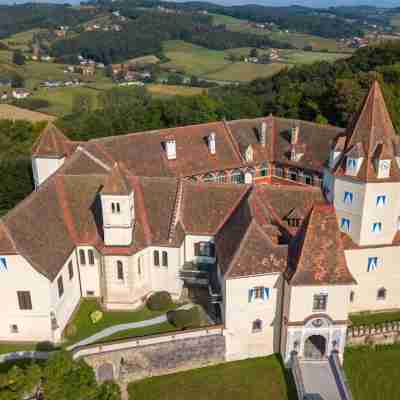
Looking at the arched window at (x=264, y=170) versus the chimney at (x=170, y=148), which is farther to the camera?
the arched window at (x=264, y=170)

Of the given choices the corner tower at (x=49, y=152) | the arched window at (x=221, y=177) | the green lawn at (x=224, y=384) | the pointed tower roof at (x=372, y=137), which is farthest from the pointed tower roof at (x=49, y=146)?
the pointed tower roof at (x=372, y=137)

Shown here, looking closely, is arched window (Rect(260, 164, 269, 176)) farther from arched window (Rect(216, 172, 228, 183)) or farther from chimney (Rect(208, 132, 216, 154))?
chimney (Rect(208, 132, 216, 154))

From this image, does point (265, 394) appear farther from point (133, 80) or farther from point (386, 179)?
point (133, 80)

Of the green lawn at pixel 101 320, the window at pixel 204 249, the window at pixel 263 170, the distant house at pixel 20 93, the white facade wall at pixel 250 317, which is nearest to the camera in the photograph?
the white facade wall at pixel 250 317

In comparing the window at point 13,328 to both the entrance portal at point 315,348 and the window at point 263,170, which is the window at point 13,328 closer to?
the entrance portal at point 315,348

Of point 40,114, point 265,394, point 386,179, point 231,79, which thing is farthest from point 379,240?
point 231,79

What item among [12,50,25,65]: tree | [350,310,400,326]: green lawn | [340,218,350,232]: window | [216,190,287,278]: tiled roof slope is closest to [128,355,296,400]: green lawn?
[216,190,287,278]: tiled roof slope

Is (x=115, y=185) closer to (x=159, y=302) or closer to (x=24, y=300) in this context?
(x=159, y=302)
